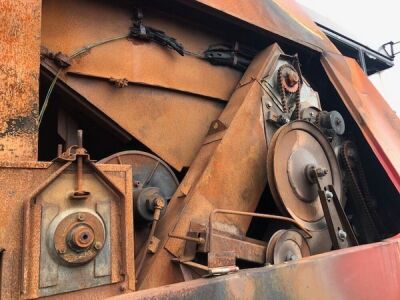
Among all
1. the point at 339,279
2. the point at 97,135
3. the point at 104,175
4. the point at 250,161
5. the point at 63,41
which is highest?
the point at 63,41

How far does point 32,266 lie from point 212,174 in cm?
92

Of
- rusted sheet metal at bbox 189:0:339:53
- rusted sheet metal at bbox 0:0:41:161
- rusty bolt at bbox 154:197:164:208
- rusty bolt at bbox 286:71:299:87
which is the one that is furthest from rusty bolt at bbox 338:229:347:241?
rusted sheet metal at bbox 0:0:41:161

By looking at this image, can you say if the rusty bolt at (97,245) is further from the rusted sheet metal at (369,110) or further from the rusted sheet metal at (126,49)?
the rusted sheet metal at (369,110)

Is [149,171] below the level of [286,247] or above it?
above

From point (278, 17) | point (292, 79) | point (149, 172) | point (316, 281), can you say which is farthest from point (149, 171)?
point (278, 17)

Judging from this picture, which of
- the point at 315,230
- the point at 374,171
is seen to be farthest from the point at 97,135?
the point at 374,171

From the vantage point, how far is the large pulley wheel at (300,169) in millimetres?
1989

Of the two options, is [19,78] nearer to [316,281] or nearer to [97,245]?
[97,245]

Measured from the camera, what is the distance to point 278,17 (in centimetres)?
251

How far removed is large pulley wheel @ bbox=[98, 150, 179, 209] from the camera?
179 centimetres

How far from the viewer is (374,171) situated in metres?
2.64

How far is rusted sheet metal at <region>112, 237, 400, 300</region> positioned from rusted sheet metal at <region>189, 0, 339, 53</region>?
1.29 m

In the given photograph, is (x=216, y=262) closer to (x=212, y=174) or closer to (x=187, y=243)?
(x=187, y=243)

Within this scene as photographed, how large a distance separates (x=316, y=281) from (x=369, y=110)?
1486 millimetres
